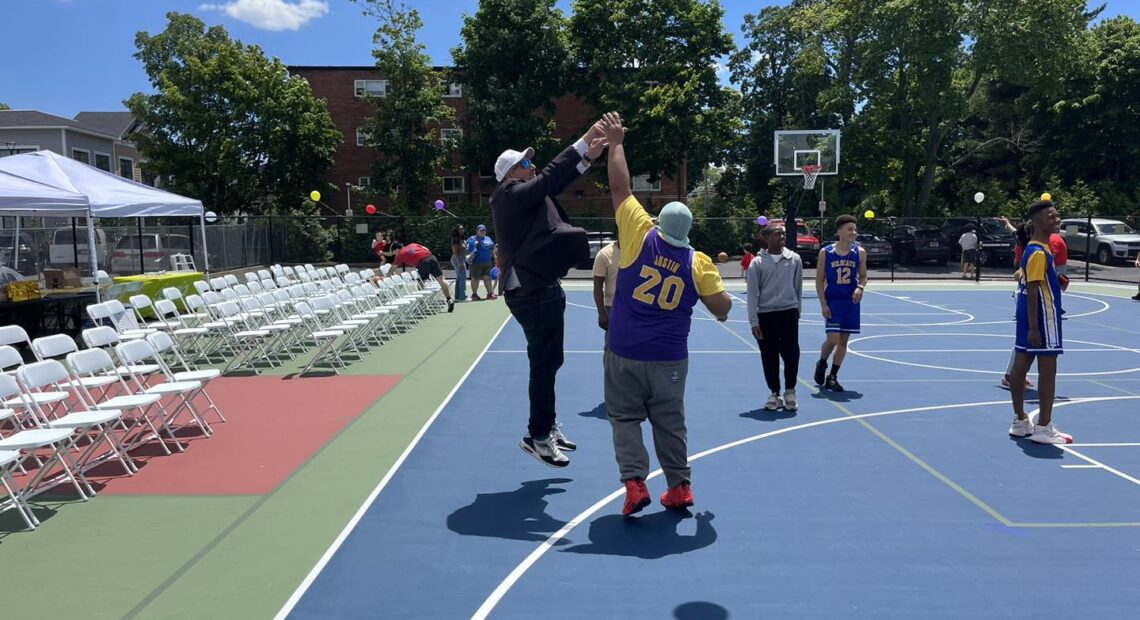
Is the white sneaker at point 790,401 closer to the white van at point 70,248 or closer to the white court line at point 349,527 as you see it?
the white court line at point 349,527

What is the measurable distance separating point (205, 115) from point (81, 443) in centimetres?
3538

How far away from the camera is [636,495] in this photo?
5.07 m

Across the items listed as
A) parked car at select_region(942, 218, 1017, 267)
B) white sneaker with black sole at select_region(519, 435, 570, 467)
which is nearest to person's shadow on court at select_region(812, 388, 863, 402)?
white sneaker with black sole at select_region(519, 435, 570, 467)

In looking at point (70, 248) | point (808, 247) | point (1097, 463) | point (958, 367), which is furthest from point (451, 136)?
point (1097, 463)

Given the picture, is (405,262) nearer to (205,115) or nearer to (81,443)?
(81,443)

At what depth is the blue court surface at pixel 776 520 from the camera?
415 centimetres

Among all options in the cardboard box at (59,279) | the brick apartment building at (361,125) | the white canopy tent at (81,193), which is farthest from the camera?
the brick apartment building at (361,125)

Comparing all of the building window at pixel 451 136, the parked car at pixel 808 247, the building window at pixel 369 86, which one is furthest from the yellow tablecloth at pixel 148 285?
the building window at pixel 369 86

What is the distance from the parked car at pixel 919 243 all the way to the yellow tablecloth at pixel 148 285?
2489 cm

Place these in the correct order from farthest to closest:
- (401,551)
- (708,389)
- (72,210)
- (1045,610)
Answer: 1. (72,210)
2. (708,389)
3. (401,551)
4. (1045,610)

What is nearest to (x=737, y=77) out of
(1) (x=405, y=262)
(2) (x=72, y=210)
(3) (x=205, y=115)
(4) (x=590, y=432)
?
(3) (x=205, y=115)

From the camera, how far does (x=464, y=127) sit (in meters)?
41.5

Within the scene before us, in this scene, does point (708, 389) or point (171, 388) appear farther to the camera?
point (708, 389)

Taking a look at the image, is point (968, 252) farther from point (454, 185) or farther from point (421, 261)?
point (454, 185)
